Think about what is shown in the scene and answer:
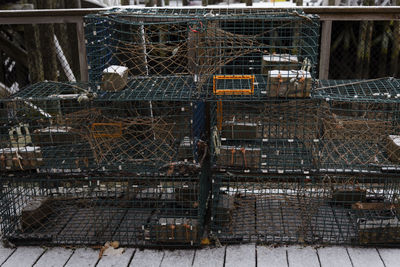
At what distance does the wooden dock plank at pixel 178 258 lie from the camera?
3672 mm

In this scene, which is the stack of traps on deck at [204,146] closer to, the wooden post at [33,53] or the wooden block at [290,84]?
the wooden block at [290,84]

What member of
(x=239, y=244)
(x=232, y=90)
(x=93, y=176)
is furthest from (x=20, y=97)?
(x=239, y=244)

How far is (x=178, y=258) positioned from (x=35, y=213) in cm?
133

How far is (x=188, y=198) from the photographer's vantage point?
13.9ft

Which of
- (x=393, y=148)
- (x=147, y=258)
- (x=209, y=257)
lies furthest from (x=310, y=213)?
(x=147, y=258)

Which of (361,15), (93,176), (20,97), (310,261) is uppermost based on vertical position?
(361,15)

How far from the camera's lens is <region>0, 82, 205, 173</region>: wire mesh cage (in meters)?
3.78

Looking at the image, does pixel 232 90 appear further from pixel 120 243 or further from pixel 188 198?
pixel 120 243

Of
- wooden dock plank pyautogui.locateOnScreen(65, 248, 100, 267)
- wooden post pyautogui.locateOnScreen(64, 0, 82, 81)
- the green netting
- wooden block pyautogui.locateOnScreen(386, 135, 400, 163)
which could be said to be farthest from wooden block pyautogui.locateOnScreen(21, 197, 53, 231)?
wooden block pyautogui.locateOnScreen(386, 135, 400, 163)

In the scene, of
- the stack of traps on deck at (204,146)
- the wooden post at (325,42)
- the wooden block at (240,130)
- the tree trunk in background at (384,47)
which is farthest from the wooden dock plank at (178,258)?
the tree trunk in background at (384,47)

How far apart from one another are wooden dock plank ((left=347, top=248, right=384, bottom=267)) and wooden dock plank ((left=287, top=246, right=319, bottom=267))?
285mm

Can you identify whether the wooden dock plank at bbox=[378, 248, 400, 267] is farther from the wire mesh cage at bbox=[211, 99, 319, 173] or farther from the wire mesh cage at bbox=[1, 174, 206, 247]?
the wire mesh cage at bbox=[1, 174, 206, 247]

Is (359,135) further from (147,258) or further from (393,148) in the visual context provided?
(147,258)

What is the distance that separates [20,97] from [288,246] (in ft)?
7.88
